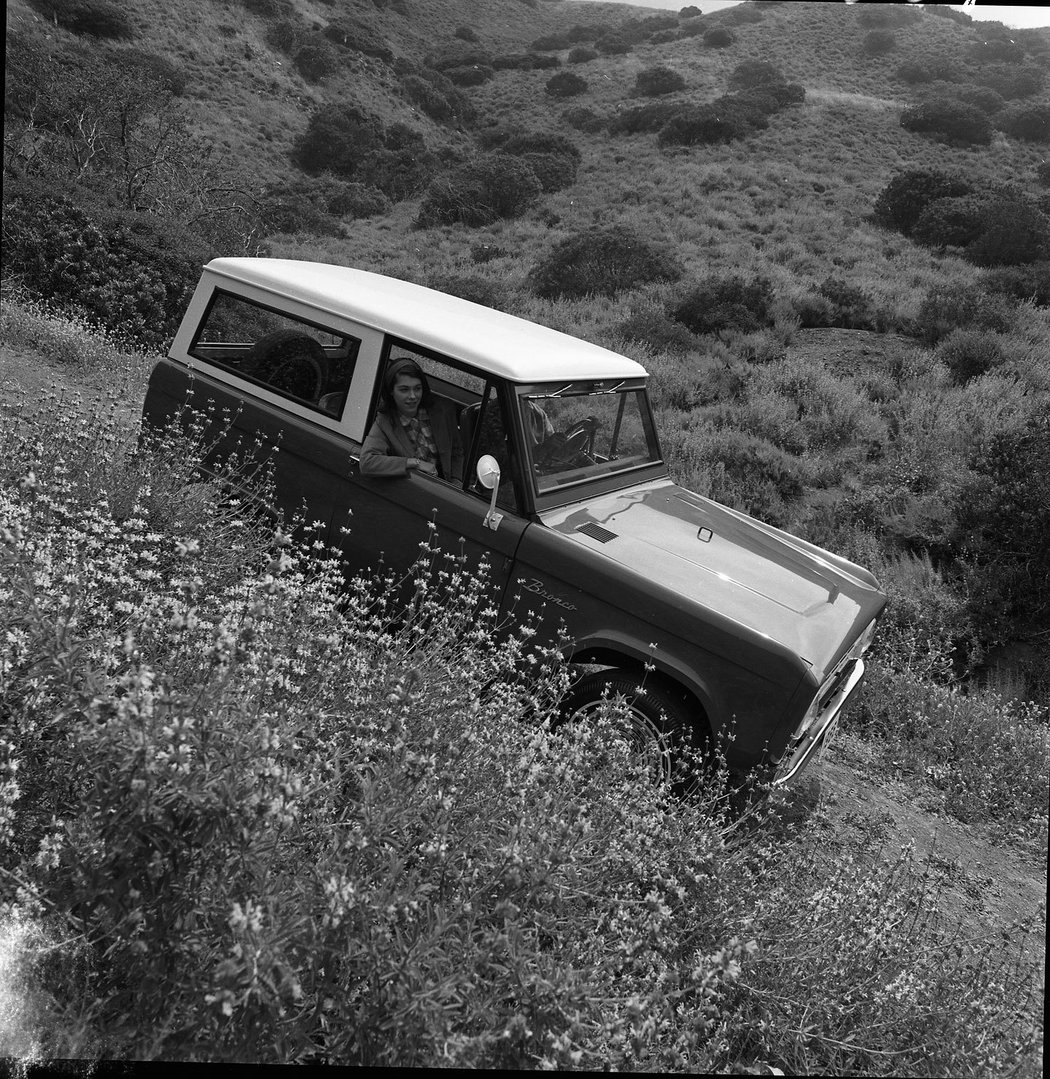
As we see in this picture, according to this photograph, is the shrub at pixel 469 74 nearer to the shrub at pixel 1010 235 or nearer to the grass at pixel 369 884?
the shrub at pixel 1010 235

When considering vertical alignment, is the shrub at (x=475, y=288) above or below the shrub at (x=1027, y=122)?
below

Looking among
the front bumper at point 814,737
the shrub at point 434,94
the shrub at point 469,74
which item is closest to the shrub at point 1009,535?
the front bumper at point 814,737

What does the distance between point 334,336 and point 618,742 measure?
2.62 metres

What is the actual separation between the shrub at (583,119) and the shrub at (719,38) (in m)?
4.82

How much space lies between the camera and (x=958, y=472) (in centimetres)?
876

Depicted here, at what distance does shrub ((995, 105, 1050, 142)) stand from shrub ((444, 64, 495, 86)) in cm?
1337

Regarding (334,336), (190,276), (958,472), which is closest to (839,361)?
(958,472)

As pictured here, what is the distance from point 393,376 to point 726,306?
39.9 feet

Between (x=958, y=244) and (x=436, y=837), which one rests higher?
(x=958, y=244)

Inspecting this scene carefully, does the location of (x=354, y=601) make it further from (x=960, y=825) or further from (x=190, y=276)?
(x=190, y=276)

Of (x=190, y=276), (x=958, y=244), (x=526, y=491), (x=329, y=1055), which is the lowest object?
(x=190, y=276)

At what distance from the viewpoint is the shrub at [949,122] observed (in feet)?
69.7

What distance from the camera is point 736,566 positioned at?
12.4ft

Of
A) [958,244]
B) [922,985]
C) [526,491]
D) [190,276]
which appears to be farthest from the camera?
[958,244]
